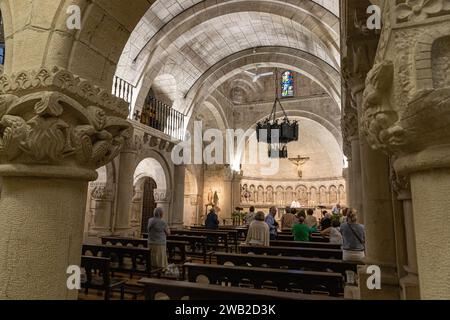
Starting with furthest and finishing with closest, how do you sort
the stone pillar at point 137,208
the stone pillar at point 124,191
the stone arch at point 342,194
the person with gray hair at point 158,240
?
the stone arch at point 342,194, the stone pillar at point 137,208, the stone pillar at point 124,191, the person with gray hair at point 158,240

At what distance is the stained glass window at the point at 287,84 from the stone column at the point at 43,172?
1693 cm

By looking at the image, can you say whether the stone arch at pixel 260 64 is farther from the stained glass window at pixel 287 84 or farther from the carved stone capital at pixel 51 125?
the carved stone capital at pixel 51 125

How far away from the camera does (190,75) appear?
11.9m

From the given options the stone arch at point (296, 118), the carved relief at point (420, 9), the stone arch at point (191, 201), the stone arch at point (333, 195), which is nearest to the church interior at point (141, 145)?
the carved relief at point (420, 9)

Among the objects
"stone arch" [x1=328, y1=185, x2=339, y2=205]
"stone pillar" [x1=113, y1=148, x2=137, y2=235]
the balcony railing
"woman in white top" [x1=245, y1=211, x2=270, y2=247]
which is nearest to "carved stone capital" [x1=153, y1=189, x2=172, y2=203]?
the balcony railing

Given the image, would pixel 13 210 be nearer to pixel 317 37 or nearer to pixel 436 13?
pixel 436 13

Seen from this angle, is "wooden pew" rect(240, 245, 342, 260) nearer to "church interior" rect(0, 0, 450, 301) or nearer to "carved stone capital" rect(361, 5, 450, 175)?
"church interior" rect(0, 0, 450, 301)

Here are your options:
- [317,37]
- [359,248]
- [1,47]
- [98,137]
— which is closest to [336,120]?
[317,37]

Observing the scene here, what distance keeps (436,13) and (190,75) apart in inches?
448

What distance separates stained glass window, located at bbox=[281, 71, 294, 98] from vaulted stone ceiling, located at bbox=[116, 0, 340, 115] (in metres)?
5.91

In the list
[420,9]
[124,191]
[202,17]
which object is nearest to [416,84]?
[420,9]

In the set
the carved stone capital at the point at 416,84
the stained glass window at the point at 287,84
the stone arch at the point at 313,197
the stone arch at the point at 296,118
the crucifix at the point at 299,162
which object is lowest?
the carved stone capital at the point at 416,84

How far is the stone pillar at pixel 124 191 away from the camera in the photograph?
8.72 m

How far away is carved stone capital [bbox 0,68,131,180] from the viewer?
1824 millimetres
